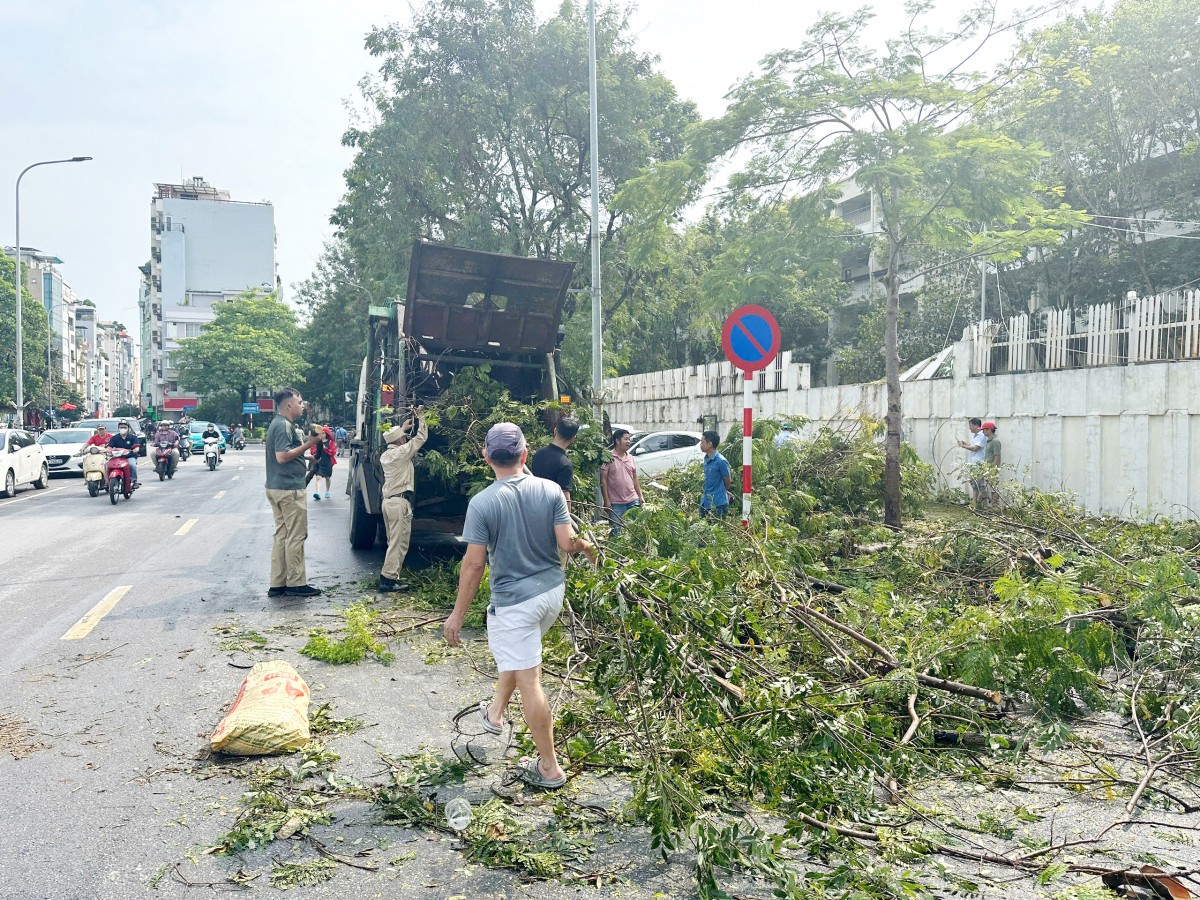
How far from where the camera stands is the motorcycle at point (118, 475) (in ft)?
56.3

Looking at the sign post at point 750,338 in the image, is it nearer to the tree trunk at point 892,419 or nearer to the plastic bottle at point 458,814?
the tree trunk at point 892,419

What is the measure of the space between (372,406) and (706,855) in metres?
8.93

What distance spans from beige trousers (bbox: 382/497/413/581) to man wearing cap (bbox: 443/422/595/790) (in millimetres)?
4562

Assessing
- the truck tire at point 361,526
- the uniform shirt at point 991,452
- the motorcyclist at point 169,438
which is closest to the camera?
the truck tire at point 361,526

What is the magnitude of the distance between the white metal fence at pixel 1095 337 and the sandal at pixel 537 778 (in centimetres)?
1138

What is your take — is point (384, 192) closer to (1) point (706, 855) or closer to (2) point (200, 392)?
(1) point (706, 855)

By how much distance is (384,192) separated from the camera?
22.6 meters

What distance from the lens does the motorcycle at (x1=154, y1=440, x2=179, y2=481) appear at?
23906 millimetres

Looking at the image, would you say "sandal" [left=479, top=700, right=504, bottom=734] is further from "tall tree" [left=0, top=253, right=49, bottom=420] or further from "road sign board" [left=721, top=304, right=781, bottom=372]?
"tall tree" [left=0, top=253, right=49, bottom=420]

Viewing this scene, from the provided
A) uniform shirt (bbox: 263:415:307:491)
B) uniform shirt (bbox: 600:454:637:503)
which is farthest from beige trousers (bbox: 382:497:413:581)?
uniform shirt (bbox: 600:454:637:503)

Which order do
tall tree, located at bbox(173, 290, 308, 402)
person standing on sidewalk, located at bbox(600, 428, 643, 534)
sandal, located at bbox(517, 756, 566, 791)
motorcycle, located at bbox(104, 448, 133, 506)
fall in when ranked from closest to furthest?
sandal, located at bbox(517, 756, 566, 791), person standing on sidewalk, located at bbox(600, 428, 643, 534), motorcycle, located at bbox(104, 448, 133, 506), tall tree, located at bbox(173, 290, 308, 402)

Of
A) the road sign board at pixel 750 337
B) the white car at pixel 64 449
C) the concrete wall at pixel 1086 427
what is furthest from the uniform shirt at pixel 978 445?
the white car at pixel 64 449

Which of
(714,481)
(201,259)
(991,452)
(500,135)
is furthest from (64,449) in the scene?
(201,259)

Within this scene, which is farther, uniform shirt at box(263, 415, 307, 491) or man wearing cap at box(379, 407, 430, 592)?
man wearing cap at box(379, 407, 430, 592)
